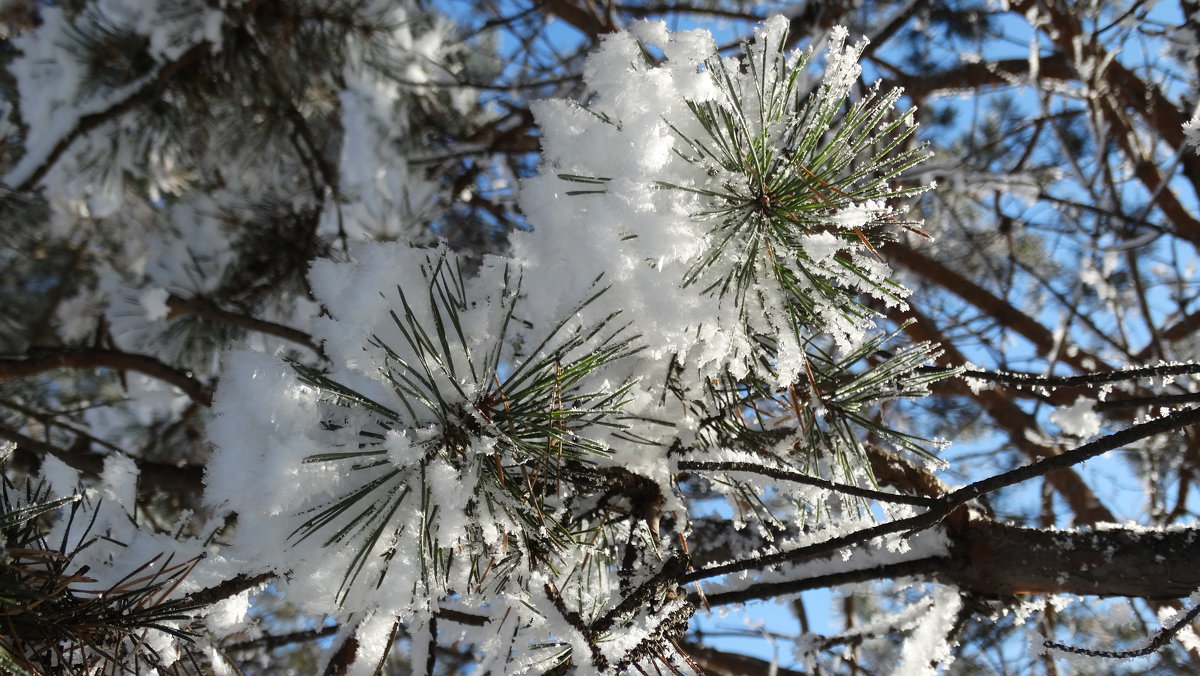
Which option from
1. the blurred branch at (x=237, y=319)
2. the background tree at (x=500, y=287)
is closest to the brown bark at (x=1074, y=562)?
the background tree at (x=500, y=287)

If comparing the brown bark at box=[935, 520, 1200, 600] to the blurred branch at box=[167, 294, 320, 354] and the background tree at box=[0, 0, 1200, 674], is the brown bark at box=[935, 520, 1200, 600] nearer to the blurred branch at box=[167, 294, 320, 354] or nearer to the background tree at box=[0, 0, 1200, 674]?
the background tree at box=[0, 0, 1200, 674]

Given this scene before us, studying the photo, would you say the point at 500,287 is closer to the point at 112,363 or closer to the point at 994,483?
the point at 994,483

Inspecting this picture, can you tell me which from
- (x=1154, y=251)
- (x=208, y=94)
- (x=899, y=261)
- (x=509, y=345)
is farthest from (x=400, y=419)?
(x=1154, y=251)

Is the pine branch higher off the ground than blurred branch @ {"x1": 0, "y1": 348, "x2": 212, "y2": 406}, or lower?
lower

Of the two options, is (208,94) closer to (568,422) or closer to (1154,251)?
(568,422)

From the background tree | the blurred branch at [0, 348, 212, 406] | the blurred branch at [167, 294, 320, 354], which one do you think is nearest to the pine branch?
the background tree

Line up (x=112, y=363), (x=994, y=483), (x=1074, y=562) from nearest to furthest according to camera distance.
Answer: (x=994, y=483), (x=1074, y=562), (x=112, y=363)

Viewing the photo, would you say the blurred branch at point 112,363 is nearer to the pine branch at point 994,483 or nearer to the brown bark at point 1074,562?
the pine branch at point 994,483

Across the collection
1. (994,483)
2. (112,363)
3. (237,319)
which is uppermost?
(237,319)

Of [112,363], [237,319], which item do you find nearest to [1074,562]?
Answer: [237,319]

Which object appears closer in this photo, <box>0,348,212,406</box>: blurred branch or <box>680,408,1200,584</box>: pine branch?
<box>680,408,1200,584</box>: pine branch
